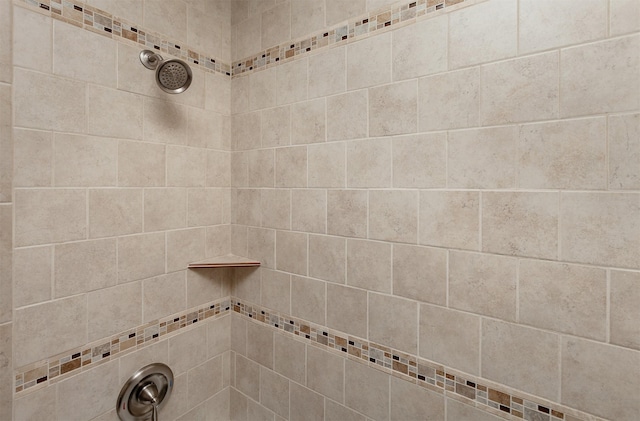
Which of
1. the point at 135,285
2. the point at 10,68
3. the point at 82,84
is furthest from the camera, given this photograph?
the point at 135,285

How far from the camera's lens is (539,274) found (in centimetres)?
81

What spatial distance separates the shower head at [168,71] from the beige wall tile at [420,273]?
958mm

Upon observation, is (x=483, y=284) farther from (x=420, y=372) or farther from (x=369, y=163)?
(x=369, y=163)

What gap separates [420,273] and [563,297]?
14.2 inches

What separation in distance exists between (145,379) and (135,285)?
38 centimetres

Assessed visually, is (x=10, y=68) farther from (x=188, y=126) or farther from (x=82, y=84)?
(x=188, y=126)

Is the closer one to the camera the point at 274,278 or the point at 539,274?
the point at 539,274

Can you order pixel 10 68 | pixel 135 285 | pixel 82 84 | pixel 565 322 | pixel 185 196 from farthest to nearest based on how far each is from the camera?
pixel 185 196 < pixel 135 285 < pixel 82 84 < pixel 10 68 < pixel 565 322

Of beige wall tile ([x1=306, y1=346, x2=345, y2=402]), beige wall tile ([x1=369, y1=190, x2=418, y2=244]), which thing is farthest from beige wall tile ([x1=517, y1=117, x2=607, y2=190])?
beige wall tile ([x1=306, y1=346, x2=345, y2=402])

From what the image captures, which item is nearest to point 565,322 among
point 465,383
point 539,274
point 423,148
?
point 539,274

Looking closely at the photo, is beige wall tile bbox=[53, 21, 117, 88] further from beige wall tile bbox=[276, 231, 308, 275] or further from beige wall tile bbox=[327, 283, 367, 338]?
beige wall tile bbox=[327, 283, 367, 338]

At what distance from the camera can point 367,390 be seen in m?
1.12

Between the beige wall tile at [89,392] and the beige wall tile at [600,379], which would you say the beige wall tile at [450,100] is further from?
the beige wall tile at [89,392]

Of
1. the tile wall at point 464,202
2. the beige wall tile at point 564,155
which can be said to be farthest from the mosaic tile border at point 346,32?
the beige wall tile at point 564,155
